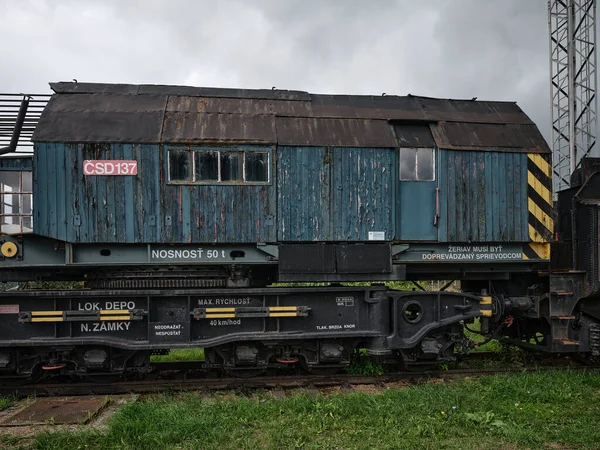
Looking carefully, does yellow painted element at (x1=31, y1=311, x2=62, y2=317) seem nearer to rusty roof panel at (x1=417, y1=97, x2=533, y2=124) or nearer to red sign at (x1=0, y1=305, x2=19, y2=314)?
red sign at (x1=0, y1=305, x2=19, y2=314)

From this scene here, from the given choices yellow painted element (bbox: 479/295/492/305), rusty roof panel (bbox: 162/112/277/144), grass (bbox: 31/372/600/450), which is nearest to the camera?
grass (bbox: 31/372/600/450)

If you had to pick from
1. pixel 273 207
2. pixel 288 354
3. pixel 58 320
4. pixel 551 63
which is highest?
pixel 551 63

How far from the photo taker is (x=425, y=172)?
772 cm

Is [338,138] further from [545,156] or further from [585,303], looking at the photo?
[585,303]

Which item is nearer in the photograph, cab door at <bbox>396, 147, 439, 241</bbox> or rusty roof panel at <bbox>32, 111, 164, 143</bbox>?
rusty roof panel at <bbox>32, 111, 164, 143</bbox>

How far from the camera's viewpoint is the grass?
16.3 feet

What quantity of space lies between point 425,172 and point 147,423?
5889mm

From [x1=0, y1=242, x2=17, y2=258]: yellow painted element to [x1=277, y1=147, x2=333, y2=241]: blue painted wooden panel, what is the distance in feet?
13.7

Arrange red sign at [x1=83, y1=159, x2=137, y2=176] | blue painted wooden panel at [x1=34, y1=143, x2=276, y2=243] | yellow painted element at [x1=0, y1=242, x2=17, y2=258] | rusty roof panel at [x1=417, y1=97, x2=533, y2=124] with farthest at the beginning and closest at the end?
rusty roof panel at [x1=417, y1=97, x2=533, y2=124], red sign at [x1=83, y1=159, x2=137, y2=176], blue painted wooden panel at [x1=34, y1=143, x2=276, y2=243], yellow painted element at [x1=0, y1=242, x2=17, y2=258]

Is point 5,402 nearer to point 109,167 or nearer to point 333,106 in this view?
point 109,167

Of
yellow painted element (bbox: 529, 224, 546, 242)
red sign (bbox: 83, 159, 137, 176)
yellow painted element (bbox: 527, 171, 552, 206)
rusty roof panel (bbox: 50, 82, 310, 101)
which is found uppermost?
rusty roof panel (bbox: 50, 82, 310, 101)

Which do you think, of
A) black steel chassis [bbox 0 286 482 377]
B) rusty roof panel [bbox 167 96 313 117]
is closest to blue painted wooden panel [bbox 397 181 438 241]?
black steel chassis [bbox 0 286 482 377]

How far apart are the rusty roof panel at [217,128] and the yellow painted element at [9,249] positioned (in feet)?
9.44

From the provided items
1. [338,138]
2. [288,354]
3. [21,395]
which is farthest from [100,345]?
[338,138]
